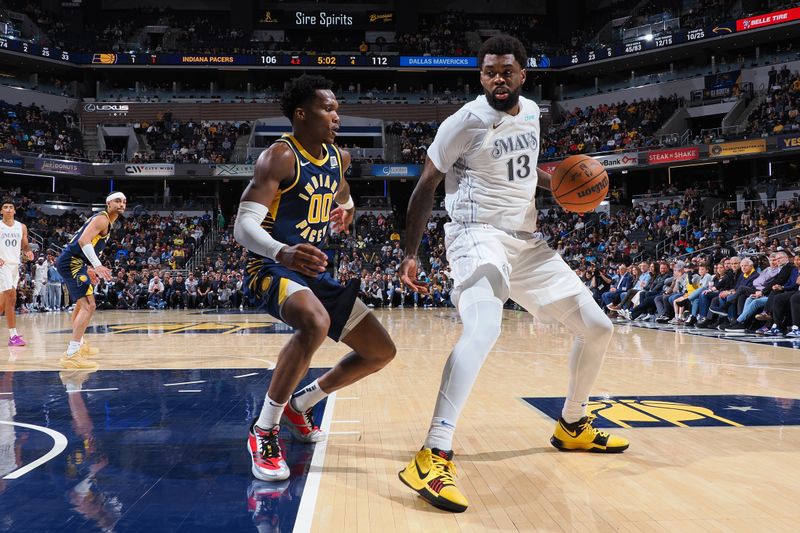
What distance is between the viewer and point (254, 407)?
15.0 feet

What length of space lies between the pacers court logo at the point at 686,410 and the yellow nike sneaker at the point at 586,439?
538 mm

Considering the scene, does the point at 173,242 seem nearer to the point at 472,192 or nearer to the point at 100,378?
the point at 100,378

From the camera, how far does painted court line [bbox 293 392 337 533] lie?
2.34 meters

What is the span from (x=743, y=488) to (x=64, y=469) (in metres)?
3.01

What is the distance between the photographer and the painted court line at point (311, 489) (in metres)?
2.34

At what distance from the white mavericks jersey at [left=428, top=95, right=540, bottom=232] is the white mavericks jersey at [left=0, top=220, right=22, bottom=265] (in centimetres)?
741

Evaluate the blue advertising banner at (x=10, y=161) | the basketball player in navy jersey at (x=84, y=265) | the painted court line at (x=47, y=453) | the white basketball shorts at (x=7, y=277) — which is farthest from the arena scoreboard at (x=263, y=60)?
the painted court line at (x=47, y=453)

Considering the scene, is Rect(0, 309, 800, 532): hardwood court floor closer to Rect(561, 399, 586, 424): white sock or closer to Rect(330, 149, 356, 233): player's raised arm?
Rect(561, 399, 586, 424): white sock

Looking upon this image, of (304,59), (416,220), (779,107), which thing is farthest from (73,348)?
A: (304,59)

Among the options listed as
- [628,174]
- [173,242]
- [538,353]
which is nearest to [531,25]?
[628,174]

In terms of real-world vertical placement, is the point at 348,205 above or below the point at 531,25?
below

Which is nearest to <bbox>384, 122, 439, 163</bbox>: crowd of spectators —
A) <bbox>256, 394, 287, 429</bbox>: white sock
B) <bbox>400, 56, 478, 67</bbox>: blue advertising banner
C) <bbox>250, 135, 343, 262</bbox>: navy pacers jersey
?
<bbox>400, 56, 478, 67</bbox>: blue advertising banner

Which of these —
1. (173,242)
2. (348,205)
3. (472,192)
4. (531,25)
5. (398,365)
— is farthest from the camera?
(531,25)

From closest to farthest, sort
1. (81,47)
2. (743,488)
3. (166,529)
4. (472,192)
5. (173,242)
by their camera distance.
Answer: (166,529) → (743,488) → (472,192) → (173,242) → (81,47)
